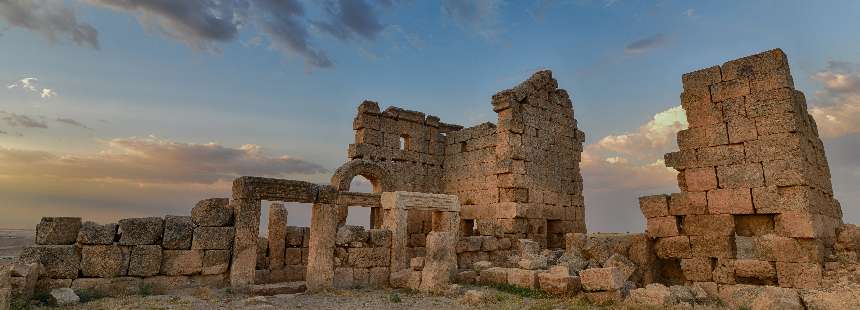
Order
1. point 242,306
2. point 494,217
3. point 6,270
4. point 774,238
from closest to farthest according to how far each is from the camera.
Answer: point 6,270, point 242,306, point 774,238, point 494,217

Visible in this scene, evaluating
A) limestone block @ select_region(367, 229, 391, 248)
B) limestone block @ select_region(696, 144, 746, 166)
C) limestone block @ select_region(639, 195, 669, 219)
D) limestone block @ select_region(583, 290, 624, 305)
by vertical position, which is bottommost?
limestone block @ select_region(583, 290, 624, 305)

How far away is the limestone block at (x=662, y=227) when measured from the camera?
945 centimetres

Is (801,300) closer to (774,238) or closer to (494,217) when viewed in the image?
(774,238)

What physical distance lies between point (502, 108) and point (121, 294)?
1067cm

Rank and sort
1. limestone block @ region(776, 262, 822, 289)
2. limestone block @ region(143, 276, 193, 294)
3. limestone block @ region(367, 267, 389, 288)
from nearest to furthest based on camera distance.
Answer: limestone block @ region(776, 262, 822, 289)
limestone block @ region(143, 276, 193, 294)
limestone block @ region(367, 267, 389, 288)

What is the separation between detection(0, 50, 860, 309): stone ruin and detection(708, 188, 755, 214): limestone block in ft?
0.09

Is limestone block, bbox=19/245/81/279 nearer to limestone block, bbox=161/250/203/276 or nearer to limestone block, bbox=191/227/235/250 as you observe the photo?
limestone block, bbox=161/250/203/276

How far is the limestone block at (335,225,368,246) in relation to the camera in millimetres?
9734

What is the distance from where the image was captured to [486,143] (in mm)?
15047

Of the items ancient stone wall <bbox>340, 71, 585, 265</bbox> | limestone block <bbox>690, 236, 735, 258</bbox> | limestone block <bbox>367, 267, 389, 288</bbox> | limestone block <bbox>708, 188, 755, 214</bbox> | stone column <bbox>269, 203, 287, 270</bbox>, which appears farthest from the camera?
ancient stone wall <bbox>340, 71, 585, 265</bbox>

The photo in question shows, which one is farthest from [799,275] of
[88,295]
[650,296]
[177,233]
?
[88,295]

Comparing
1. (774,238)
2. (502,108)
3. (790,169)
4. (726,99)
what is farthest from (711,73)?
(502,108)

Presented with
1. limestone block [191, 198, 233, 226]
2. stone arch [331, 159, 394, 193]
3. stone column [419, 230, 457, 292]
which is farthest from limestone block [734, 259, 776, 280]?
stone arch [331, 159, 394, 193]

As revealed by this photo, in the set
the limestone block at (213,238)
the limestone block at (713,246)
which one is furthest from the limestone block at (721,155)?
the limestone block at (213,238)
